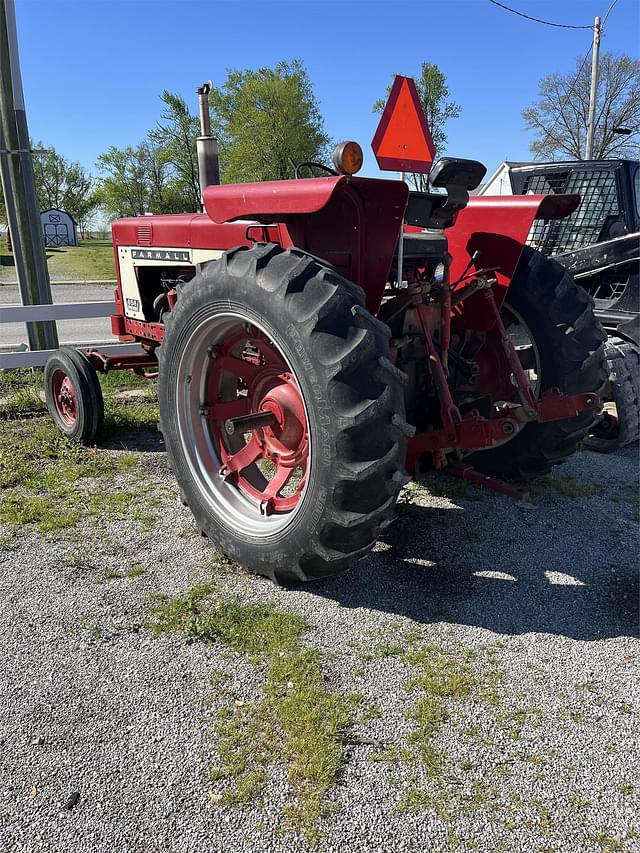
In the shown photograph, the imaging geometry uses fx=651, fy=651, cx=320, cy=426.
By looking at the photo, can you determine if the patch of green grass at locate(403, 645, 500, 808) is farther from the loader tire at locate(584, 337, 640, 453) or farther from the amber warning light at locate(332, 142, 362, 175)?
the loader tire at locate(584, 337, 640, 453)

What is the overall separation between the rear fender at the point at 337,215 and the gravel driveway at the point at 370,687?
1378mm

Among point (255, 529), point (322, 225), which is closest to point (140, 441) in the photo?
point (255, 529)

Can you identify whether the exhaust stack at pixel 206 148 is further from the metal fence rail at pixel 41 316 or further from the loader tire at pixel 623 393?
the loader tire at pixel 623 393

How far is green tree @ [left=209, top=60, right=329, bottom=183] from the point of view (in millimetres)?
36281

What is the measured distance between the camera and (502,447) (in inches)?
148

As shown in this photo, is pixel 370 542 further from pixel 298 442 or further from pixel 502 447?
pixel 502 447

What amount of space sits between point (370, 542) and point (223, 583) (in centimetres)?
79

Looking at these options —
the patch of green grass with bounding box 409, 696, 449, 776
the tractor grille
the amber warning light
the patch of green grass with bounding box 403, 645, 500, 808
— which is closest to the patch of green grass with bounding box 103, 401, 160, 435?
the amber warning light

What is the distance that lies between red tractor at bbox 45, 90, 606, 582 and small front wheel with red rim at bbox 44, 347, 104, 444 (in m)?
1.11

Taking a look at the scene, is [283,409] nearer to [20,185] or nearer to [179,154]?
[20,185]

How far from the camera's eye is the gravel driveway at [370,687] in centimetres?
180

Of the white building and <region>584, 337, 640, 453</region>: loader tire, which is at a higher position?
the white building

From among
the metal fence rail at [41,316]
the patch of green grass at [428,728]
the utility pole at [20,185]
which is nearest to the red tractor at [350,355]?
the patch of green grass at [428,728]

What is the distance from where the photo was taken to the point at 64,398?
15.7ft
